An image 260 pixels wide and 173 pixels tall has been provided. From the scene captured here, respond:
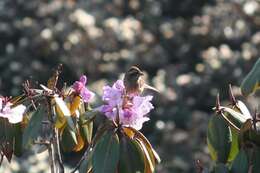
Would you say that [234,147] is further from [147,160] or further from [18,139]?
[18,139]

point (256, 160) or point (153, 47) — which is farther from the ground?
point (153, 47)

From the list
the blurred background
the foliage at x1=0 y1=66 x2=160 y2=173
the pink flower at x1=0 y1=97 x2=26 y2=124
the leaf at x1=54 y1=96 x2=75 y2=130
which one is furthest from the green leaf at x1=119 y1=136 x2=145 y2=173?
the blurred background

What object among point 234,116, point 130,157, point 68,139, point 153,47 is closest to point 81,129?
point 68,139

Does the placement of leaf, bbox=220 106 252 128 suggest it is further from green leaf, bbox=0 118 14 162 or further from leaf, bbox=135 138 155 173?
green leaf, bbox=0 118 14 162

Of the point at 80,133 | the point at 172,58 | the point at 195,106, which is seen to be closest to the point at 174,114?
the point at 195,106

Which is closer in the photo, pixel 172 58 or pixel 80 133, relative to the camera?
pixel 80 133

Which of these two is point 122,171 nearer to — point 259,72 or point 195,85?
point 259,72
